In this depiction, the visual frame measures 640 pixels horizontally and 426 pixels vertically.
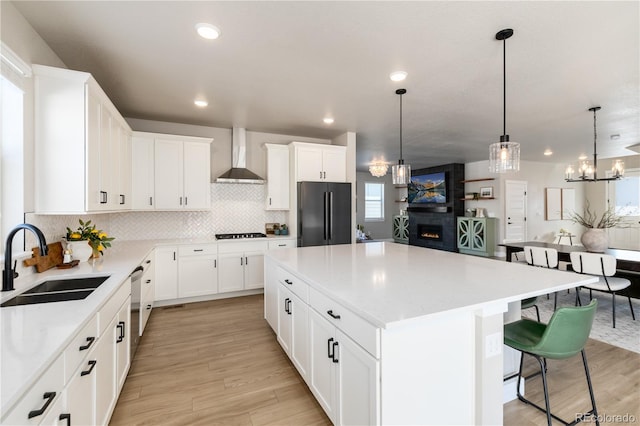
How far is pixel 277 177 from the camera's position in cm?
477

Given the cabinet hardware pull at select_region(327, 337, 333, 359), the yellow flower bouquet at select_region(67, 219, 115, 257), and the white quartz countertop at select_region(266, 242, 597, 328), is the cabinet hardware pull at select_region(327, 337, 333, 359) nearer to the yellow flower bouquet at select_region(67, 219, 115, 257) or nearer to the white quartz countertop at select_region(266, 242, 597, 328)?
the white quartz countertop at select_region(266, 242, 597, 328)

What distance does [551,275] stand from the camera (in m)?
1.94

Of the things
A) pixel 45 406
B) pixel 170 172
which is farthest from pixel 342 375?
pixel 170 172

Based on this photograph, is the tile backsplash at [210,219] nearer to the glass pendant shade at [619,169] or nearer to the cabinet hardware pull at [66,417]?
the cabinet hardware pull at [66,417]

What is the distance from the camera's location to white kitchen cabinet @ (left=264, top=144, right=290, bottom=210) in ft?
15.5

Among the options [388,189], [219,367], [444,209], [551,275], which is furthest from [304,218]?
[388,189]

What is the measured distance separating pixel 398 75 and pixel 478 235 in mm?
6508

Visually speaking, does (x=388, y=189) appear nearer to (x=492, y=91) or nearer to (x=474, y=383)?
(x=492, y=91)

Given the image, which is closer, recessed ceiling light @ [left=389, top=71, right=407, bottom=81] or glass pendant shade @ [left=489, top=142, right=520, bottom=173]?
glass pendant shade @ [left=489, top=142, right=520, bottom=173]

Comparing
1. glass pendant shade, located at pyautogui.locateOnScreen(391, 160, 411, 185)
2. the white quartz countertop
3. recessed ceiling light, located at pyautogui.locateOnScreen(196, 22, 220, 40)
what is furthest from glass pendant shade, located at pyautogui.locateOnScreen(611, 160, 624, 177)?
recessed ceiling light, located at pyautogui.locateOnScreen(196, 22, 220, 40)

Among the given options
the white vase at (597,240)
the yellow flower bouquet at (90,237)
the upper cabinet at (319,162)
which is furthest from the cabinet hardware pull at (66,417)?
the white vase at (597,240)

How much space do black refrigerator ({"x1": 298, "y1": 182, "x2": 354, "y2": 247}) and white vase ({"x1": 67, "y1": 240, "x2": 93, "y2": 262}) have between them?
2619 mm

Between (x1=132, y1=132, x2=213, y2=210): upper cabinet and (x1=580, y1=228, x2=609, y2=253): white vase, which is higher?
(x1=132, y1=132, x2=213, y2=210): upper cabinet

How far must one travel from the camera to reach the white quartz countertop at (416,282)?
1.38 meters
